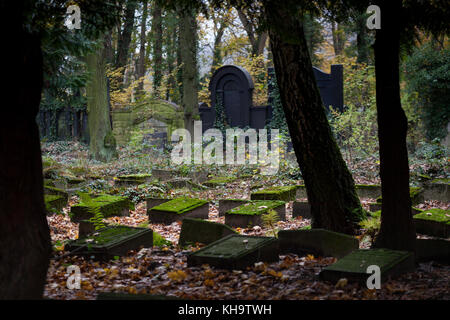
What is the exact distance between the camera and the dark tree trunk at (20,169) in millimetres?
2736

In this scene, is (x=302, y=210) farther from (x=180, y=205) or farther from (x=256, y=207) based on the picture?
(x=180, y=205)

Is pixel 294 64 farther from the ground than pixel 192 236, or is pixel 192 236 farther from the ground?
pixel 294 64

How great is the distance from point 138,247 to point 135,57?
32.4 metres

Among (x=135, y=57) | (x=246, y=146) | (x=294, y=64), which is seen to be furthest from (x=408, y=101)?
(x=135, y=57)

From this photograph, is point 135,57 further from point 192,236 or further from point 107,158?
point 192,236

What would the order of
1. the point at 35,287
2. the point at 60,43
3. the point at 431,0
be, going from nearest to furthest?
the point at 35,287, the point at 431,0, the point at 60,43

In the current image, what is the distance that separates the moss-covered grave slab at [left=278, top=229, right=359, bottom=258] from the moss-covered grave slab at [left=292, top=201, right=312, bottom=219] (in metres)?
Answer: 2.03

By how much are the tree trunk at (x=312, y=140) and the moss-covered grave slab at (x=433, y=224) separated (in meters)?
0.68

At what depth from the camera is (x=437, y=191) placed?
7.72 m

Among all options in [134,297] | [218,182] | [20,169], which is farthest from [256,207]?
[20,169]

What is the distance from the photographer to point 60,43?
15.8 feet

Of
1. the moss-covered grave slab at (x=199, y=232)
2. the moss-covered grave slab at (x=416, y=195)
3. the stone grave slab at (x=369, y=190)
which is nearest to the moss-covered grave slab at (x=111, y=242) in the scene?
the moss-covered grave slab at (x=199, y=232)

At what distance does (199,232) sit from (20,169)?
320cm

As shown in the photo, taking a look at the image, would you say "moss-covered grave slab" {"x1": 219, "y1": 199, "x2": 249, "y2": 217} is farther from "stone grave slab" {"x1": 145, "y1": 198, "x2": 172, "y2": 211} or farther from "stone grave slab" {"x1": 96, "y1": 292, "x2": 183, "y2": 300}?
"stone grave slab" {"x1": 96, "y1": 292, "x2": 183, "y2": 300}
